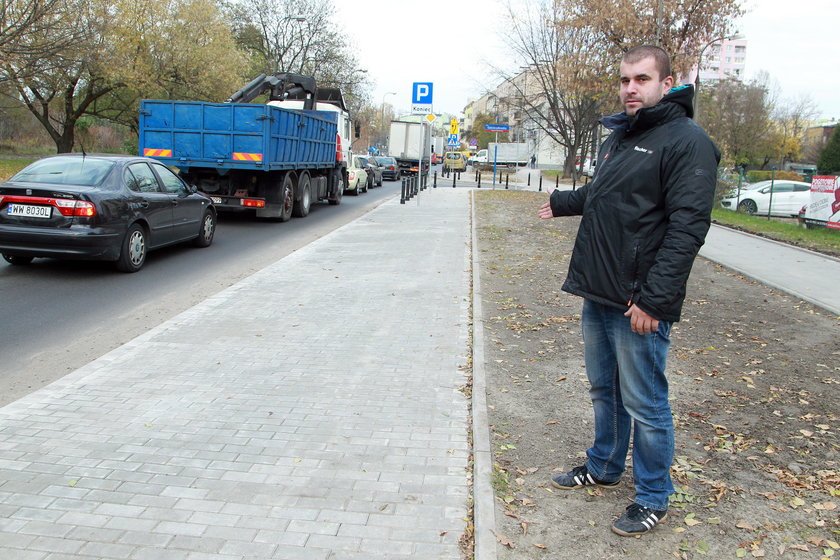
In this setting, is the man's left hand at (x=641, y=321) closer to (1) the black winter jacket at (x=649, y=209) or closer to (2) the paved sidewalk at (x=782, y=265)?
(1) the black winter jacket at (x=649, y=209)

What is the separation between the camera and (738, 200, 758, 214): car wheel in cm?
2358

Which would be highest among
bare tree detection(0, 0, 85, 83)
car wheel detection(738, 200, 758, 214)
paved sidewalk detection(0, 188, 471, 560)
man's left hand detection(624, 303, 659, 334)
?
bare tree detection(0, 0, 85, 83)

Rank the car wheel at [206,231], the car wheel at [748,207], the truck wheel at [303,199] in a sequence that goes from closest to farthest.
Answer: the car wheel at [206,231] < the truck wheel at [303,199] < the car wheel at [748,207]

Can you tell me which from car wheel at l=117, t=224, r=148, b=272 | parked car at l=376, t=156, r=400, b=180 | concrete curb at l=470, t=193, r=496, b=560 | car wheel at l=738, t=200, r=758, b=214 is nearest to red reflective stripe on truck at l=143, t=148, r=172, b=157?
car wheel at l=117, t=224, r=148, b=272

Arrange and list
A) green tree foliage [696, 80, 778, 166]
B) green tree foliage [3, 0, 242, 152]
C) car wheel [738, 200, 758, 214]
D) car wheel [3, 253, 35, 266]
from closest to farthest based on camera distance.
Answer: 1. car wheel [3, 253, 35, 266]
2. car wheel [738, 200, 758, 214]
3. green tree foliage [3, 0, 242, 152]
4. green tree foliage [696, 80, 778, 166]

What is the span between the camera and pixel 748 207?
23734 millimetres

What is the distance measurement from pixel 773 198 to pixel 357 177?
49.2ft

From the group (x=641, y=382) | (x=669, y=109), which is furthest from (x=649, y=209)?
(x=641, y=382)

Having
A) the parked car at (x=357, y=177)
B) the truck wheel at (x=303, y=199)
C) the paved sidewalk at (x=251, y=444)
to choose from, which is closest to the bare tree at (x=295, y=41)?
the parked car at (x=357, y=177)

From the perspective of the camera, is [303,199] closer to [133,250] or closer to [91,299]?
[133,250]

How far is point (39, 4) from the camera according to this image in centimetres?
1869

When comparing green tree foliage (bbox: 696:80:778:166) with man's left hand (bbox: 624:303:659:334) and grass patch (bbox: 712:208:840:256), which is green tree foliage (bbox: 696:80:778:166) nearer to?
grass patch (bbox: 712:208:840:256)

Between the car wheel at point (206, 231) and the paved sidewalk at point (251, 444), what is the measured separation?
15.4 ft

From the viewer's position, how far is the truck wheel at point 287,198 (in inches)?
628
